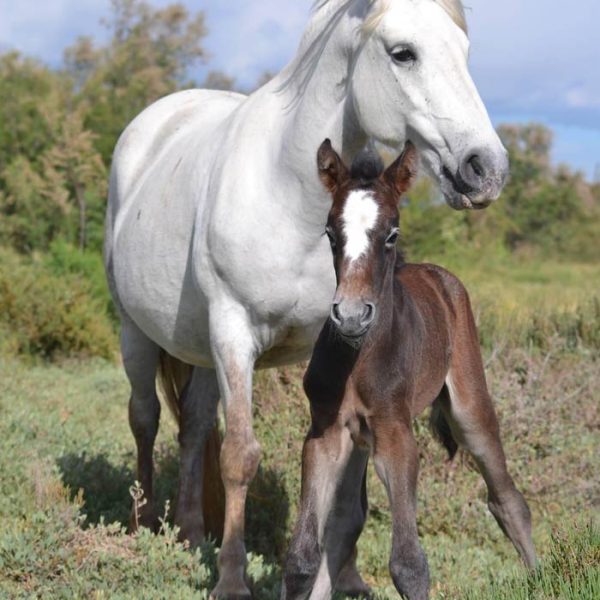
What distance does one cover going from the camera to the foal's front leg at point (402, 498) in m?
3.56

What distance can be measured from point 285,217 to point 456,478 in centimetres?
249

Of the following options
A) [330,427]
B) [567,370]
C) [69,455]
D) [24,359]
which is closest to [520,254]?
[24,359]

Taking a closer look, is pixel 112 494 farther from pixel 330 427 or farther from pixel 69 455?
pixel 330 427

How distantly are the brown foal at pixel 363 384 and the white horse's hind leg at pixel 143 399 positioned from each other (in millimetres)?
1916

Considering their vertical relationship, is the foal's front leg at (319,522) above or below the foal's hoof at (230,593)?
above

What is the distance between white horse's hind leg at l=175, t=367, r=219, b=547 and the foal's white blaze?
8.63 feet

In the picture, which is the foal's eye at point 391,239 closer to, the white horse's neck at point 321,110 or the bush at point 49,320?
the white horse's neck at point 321,110

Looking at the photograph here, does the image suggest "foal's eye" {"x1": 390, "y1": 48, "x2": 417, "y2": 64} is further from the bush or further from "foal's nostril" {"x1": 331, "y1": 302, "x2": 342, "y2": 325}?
the bush

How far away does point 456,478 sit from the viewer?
6250 millimetres

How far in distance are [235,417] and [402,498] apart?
102cm

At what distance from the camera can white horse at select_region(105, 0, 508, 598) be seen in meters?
3.89

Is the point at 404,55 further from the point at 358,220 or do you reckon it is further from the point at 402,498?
the point at 402,498

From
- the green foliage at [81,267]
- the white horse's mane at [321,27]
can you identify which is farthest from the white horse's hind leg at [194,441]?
the green foliage at [81,267]

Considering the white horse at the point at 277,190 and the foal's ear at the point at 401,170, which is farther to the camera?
the white horse at the point at 277,190
